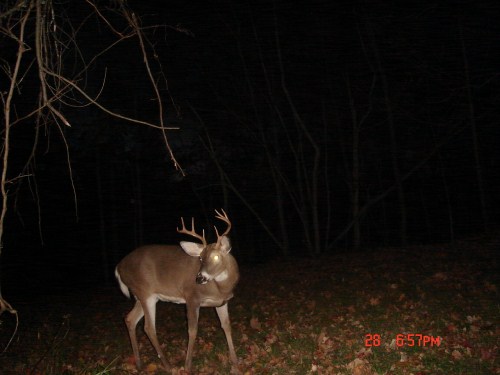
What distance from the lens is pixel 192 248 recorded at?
602 cm

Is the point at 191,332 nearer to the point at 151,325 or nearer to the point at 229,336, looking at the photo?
the point at 229,336

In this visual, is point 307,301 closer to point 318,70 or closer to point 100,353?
point 100,353

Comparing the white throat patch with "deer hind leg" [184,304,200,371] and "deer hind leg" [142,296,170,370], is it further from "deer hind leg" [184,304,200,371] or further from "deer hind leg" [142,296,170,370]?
"deer hind leg" [142,296,170,370]

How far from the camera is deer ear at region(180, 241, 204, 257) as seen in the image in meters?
5.96

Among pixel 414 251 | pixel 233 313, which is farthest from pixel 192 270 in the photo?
pixel 414 251

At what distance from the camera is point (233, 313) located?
29.2 ft

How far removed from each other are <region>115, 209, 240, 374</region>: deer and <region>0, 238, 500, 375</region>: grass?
54 cm

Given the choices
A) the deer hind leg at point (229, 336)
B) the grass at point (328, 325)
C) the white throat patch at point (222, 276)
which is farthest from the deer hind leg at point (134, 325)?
the white throat patch at point (222, 276)

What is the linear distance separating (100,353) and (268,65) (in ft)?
44.2

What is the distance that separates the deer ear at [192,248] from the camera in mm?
5961

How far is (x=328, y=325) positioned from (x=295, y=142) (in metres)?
18.8
